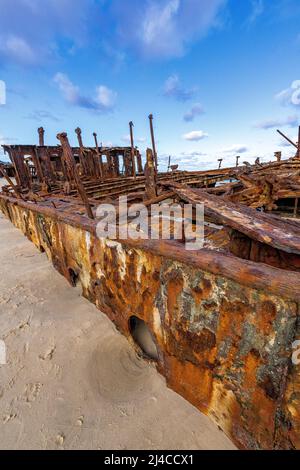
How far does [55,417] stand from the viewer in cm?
204

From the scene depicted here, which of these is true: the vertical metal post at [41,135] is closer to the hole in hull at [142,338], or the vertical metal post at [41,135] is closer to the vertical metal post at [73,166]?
the vertical metal post at [73,166]

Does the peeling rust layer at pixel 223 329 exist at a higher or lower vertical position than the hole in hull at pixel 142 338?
higher

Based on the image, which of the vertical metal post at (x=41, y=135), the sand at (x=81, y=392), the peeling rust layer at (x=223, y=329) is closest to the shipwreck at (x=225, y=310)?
the peeling rust layer at (x=223, y=329)

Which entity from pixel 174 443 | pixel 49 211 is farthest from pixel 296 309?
pixel 49 211

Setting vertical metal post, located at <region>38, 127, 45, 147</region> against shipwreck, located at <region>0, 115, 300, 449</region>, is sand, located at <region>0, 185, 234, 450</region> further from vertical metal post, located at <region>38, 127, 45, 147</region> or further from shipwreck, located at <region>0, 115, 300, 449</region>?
vertical metal post, located at <region>38, 127, 45, 147</region>

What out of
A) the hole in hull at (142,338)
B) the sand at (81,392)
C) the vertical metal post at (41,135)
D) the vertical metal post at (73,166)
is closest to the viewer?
the sand at (81,392)

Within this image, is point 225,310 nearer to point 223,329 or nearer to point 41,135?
point 223,329

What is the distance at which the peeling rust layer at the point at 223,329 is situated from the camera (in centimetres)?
124

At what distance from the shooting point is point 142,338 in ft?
9.02

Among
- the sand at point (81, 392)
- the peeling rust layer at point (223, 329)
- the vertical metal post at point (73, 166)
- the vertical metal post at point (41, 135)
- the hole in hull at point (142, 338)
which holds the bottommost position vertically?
the sand at point (81, 392)

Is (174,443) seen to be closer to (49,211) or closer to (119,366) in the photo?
(119,366)

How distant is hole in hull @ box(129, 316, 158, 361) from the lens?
2.60m

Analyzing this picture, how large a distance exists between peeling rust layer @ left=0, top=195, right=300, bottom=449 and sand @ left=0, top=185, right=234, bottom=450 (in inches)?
8.5

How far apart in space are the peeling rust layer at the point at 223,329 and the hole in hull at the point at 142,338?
0.29 m
